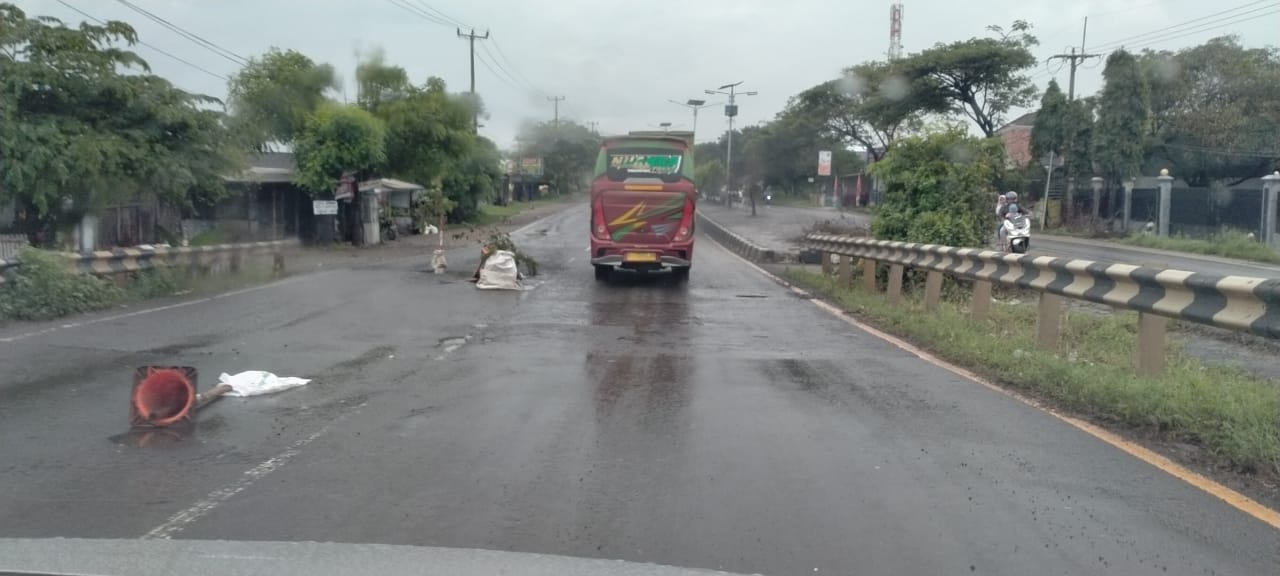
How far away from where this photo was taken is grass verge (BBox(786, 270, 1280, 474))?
6973 mm

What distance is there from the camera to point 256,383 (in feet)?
29.5

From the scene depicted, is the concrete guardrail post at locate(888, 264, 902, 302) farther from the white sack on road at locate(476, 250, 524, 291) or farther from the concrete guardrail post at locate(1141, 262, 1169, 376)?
the concrete guardrail post at locate(1141, 262, 1169, 376)

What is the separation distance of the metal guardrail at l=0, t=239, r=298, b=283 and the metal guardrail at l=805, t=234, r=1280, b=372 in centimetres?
1139

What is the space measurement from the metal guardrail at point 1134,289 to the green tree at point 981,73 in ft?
117

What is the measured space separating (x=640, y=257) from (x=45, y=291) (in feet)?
33.5

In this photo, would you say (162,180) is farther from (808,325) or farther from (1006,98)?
(1006,98)

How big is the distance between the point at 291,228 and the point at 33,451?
3031 cm

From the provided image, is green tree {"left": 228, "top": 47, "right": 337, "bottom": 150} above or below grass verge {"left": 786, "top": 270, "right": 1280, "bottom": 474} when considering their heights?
above

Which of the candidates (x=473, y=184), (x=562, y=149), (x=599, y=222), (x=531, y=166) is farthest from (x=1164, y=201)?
(x=531, y=166)

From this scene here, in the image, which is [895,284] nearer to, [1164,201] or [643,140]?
[643,140]

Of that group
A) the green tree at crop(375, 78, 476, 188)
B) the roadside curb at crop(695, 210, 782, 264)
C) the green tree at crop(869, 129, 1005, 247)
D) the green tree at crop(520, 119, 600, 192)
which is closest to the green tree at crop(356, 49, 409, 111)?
the green tree at crop(375, 78, 476, 188)

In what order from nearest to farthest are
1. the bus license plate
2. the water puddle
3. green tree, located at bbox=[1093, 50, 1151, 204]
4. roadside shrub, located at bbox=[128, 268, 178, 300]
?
1. the water puddle
2. roadside shrub, located at bbox=[128, 268, 178, 300]
3. the bus license plate
4. green tree, located at bbox=[1093, 50, 1151, 204]

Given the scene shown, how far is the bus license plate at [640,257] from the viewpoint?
2102 centimetres

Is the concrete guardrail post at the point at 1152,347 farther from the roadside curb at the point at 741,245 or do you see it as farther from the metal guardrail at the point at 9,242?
the roadside curb at the point at 741,245
